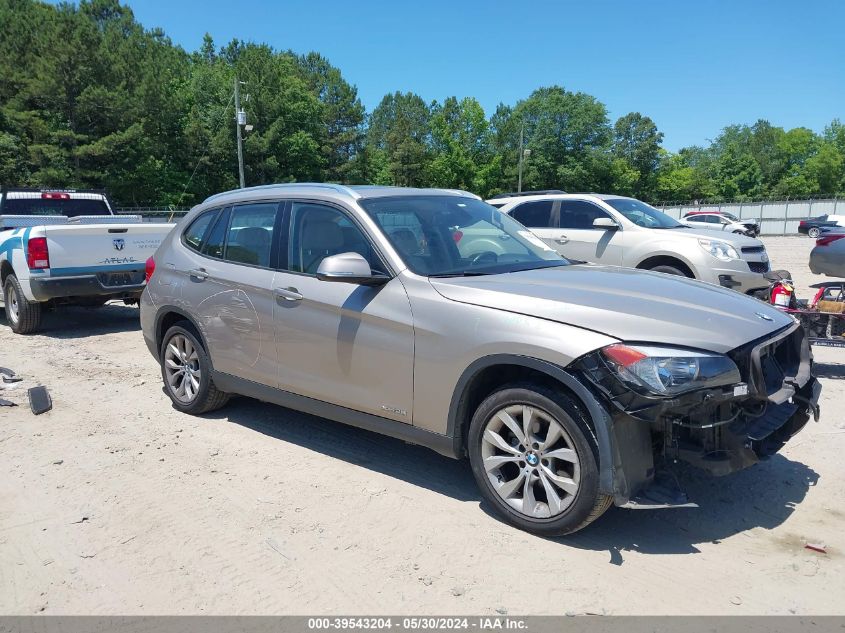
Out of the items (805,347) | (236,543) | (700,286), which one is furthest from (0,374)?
(805,347)

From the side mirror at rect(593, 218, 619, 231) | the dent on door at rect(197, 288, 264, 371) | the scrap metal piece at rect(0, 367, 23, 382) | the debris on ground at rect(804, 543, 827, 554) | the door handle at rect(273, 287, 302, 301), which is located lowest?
the debris on ground at rect(804, 543, 827, 554)

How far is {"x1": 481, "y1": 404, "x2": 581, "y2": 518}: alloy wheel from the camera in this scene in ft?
11.0

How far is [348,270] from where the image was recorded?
154 inches

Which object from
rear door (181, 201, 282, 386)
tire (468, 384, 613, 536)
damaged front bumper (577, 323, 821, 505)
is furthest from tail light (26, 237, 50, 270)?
damaged front bumper (577, 323, 821, 505)

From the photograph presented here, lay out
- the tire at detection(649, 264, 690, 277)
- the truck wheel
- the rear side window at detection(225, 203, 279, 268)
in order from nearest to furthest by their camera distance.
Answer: the rear side window at detection(225, 203, 279, 268) < the truck wheel < the tire at detection(649, 264, 690, 277)

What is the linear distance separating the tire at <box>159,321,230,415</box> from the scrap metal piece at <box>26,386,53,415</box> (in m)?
1.06

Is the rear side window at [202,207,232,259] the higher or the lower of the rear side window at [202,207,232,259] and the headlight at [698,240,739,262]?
the higher

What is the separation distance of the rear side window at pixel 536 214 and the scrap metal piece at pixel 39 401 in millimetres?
7385

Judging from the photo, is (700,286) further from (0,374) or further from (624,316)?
(0,374)

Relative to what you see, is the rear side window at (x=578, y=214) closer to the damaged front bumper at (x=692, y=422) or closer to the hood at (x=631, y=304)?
the hood at (x=631, y=304)

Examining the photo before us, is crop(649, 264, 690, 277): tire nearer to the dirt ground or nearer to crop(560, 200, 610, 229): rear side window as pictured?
crop(560, 200, 610, 229): rear side window

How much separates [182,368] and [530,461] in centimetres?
337
